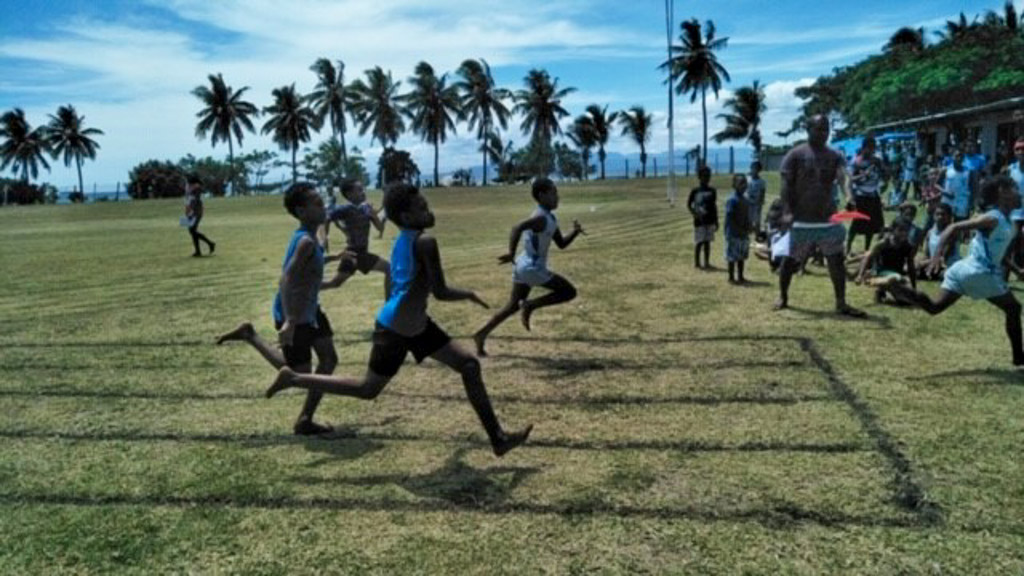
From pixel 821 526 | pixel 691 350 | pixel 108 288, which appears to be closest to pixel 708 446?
pixel 821 526

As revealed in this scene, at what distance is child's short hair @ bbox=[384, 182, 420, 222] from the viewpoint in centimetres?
447

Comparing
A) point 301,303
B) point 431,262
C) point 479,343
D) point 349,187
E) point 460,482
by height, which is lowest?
point 460,482

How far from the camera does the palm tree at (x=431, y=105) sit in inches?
2685

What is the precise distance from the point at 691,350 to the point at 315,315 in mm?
3609

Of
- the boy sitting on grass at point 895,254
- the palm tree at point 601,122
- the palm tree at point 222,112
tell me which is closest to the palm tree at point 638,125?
the palm tree at point 601,122

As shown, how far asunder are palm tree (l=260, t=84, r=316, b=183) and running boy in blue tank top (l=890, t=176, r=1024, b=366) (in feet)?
230

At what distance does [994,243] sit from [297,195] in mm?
5142

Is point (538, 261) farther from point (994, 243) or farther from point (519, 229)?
point (994, 243)

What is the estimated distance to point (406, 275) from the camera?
4492 millimetres

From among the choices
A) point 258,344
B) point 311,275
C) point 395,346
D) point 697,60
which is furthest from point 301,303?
point 697,60

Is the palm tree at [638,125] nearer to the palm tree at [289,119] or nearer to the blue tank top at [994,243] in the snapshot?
the palm tree at [289,119]

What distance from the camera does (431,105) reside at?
68.6 meters

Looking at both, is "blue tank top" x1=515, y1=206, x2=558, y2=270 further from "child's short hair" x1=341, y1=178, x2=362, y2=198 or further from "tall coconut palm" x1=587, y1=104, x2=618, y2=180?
"tall coconut palm" x1=587, y1=104, x2=618, y2=180

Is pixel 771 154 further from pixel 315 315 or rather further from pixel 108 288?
pixel 315 315
